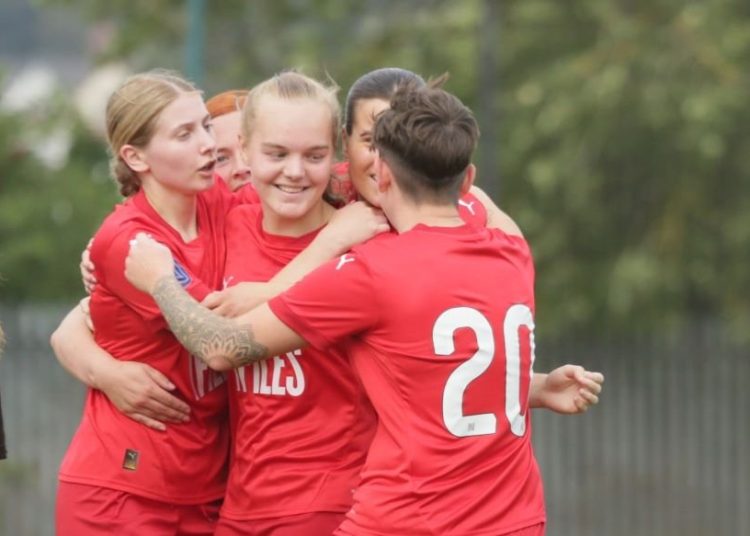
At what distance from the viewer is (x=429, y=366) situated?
14.3 ft

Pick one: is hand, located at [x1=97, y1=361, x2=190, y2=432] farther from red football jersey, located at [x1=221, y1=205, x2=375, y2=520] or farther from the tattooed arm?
the tattooed arm

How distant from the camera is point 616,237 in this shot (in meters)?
14.3

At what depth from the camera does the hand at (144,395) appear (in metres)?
4.91

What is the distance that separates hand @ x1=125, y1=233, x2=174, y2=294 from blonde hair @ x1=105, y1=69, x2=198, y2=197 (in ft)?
1.02

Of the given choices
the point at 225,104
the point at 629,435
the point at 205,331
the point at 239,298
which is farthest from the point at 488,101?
the point at 205,331

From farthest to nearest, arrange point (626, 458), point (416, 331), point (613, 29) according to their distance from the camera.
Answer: point (613, 29), point (626, 458), point (416, 331)

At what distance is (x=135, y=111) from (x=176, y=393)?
87cm

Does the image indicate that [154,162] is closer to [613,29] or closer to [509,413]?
[509,413]

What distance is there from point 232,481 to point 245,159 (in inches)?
38.2

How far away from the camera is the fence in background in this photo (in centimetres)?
1270

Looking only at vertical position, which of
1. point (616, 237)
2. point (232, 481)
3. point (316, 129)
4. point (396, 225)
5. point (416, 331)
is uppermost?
point (616, 237)

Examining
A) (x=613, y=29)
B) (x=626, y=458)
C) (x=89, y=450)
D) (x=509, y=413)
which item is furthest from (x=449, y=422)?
(x=613, y=29)

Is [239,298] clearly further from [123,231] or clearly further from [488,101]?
[488,101]

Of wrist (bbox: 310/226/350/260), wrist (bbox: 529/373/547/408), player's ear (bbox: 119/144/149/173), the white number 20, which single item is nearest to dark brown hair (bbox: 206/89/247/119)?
player's ear (bbox: 119/144/149/173)
